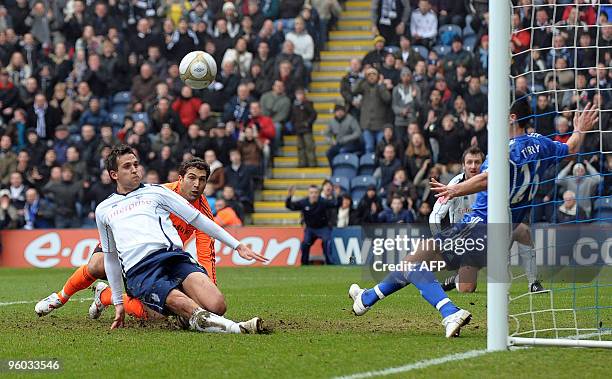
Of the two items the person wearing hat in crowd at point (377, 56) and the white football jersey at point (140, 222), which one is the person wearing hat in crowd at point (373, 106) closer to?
the person wearing hat in crowd at point (377, 56)

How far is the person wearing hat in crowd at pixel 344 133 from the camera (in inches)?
944

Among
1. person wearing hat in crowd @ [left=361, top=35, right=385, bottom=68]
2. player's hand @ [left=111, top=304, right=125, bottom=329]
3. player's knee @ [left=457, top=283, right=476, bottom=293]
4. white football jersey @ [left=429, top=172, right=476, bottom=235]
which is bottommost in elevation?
player's knee @ [left=457, top=283, right=476, bottom=293]

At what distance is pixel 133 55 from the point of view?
26.7 metres

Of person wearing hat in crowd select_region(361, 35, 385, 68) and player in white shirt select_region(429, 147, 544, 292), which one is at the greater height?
person wearing hat in crowd select_region(361, 35, 385, 68)

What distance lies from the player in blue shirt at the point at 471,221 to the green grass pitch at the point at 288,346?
0.25 metres

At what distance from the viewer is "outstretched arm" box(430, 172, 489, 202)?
8.45m

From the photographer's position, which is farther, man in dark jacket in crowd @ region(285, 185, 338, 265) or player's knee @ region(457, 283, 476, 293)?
man in dark jacket in crowd @ region(285, 185, 338, 265)

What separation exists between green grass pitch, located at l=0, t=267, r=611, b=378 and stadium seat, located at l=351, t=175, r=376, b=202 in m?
10.3

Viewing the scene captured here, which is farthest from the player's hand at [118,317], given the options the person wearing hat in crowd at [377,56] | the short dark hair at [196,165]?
the person wearing hat in crowd at [377,56]

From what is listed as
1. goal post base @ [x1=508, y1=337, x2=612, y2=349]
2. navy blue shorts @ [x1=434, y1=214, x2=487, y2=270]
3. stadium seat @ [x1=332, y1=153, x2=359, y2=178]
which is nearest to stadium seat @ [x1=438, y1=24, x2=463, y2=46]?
stadium seat @ [x1=332, y1=153, x2=359, y2=178]

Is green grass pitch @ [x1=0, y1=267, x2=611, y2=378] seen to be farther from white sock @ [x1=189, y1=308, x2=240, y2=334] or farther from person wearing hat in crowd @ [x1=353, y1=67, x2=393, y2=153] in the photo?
person wearing hat in crowd @ [x1=353, y1=67, x2=393, y2=153]

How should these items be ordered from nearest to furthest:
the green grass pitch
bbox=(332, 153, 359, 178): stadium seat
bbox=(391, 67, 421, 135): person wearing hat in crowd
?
the green grass pitch, bbox=(391, 67, 421, 135): person wearing hat in crowd, bbox=(332, 153, 359, 178): stadium seat

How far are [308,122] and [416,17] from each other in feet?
11.4

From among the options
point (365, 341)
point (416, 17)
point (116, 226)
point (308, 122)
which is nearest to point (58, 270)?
point (308, 122)
